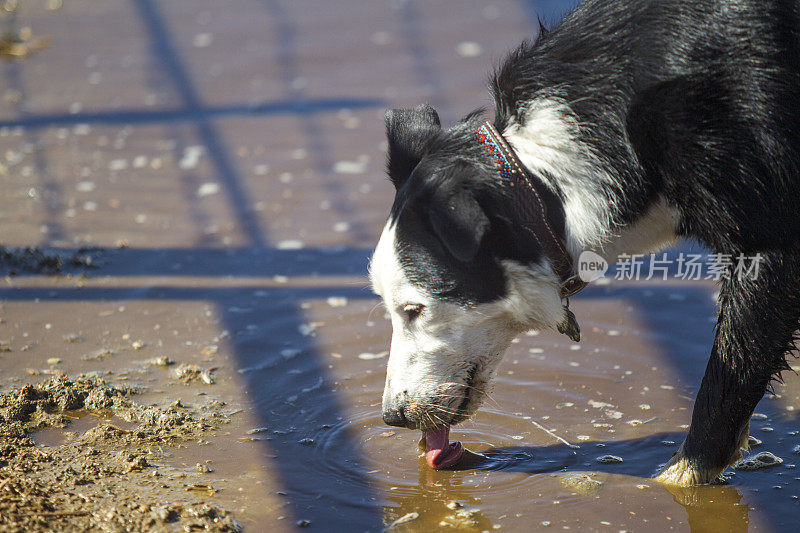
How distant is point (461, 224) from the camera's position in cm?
304

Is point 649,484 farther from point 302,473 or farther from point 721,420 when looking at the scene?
point 302,473

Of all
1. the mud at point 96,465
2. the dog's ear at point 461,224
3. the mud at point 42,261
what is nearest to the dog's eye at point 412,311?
the dog's ear at point 461,224

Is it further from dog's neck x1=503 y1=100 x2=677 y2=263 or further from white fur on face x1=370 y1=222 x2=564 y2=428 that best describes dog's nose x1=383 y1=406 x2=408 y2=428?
dog's neck x1=503 y1=100 x2=677 y2=263

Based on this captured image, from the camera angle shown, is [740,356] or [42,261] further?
[42,261]

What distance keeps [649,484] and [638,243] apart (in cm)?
89

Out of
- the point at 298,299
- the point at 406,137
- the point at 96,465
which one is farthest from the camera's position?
the point at 298,299

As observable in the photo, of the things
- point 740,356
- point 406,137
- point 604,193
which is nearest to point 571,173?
point 604,193

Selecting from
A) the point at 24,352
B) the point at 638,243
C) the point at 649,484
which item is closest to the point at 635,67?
the point at 638,243

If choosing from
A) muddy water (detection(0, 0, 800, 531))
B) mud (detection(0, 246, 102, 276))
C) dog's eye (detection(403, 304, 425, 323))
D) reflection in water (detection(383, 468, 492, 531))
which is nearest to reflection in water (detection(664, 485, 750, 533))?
muddy water (detection(0, 0, 800, 531))

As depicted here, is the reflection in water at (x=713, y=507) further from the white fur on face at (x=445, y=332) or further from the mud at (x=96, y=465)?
the mud at (x=96, y=465)

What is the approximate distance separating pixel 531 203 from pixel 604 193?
264 millimetres

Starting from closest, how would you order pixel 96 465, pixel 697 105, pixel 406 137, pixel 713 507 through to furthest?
pixel 697 105 < pixel 713 507 < pixel 406 137 < pixel 96 465

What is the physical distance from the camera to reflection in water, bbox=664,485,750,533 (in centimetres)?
324

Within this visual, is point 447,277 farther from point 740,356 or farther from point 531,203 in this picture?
point 740,356
